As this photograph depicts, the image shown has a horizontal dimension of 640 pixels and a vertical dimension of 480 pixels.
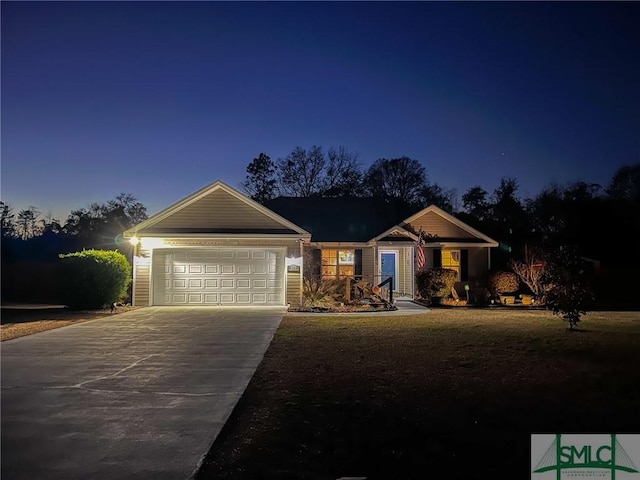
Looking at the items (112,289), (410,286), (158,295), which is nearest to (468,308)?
(410,286)

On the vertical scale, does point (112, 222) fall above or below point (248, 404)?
above

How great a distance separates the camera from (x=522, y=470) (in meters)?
4.41

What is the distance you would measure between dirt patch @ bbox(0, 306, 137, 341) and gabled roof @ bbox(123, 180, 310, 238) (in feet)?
11.6

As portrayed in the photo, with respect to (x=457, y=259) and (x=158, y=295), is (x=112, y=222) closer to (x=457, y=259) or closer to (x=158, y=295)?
(x=158, y=295)

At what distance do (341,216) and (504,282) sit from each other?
8676 mm

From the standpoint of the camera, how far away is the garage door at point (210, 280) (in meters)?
18.9

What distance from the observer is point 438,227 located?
24.0m

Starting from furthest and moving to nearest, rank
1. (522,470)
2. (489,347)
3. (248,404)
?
(489,347)
(248,404)
(522,470)

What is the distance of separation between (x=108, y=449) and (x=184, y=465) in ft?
2.99

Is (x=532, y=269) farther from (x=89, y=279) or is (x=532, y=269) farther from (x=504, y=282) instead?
(x=89, y=279)

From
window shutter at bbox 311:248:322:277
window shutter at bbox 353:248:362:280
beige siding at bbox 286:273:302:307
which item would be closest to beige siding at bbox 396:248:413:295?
window shutter at bbox 353:248:362:280

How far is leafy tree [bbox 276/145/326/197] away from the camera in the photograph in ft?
139

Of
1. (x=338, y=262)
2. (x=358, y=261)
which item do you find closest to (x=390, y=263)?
(x=358, y=261)

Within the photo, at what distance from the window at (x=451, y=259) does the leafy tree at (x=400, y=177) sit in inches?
803
